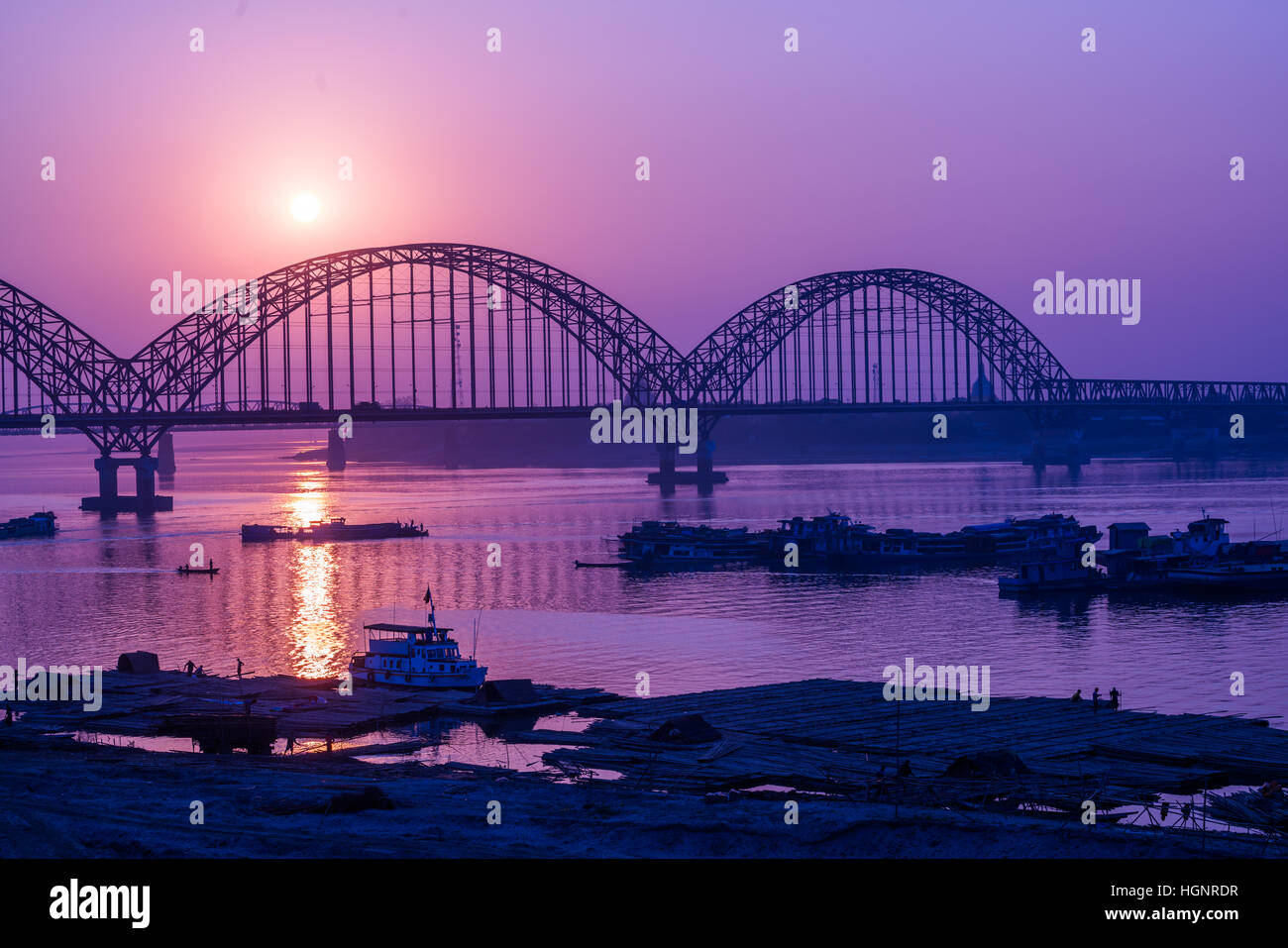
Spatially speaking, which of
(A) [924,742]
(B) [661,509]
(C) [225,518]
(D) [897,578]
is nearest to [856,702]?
(A) [924,742]

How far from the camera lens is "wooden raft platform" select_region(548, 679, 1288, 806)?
29297mm

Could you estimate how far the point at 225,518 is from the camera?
486ft

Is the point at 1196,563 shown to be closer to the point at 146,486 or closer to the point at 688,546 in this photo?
the point at 688,546

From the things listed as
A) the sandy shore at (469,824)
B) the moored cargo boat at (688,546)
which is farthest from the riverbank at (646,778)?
the moored cargo boat at (688,546)

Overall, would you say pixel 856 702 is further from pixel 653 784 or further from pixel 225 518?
pixel 225 518

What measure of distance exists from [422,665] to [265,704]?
537 cm

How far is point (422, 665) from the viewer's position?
44531 mm

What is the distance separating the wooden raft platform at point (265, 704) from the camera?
3791cm

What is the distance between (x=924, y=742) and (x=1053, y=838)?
1227cm

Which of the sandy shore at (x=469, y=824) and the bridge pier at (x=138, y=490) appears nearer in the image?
the sandy shore at (x=469, y=824)

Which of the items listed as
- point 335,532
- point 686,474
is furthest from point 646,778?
point 686,474

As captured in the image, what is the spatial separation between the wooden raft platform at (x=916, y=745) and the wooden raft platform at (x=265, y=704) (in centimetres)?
465

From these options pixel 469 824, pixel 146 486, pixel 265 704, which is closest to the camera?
pixel 469 824

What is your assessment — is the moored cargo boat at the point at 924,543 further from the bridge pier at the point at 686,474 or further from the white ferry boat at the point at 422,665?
the bridge pier at the point at 686,474
